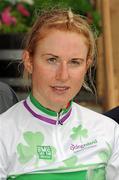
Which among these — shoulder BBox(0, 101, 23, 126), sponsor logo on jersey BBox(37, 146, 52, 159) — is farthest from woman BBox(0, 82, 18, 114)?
sponsor logo on jersey BBox(37, 146, 52, 159)

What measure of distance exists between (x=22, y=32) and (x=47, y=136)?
2.67 metres

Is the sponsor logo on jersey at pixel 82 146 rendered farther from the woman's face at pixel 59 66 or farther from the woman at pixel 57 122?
the woman's face at pixel 59 66

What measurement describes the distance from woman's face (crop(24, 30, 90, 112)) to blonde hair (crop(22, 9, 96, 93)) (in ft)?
0.07

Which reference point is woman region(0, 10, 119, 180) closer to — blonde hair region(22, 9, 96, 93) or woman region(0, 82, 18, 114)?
blonde hair region(22, 9, 96, 93)

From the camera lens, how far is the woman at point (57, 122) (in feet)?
5.68

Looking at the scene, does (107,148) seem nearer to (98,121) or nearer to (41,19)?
(98,121)

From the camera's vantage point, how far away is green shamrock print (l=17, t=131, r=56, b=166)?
173 cm

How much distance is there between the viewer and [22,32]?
14.4ft

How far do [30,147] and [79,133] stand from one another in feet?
0.52

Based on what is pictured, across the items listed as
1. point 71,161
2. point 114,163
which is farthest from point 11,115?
point 114,163

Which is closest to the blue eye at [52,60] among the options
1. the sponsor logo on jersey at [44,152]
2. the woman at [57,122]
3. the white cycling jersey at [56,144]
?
the woman at [57,122]

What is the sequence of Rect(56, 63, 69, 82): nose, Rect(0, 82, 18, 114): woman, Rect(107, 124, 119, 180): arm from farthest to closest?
Rect(0, 82, 18, 114): woman → Rect(107, 124, 119, 180): arm → Rect(56, 63, 69, 82): nose

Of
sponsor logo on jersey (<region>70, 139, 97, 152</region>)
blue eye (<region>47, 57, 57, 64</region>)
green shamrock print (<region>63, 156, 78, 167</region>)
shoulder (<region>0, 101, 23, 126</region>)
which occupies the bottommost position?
green shamrock print (<region>63, 156, 78, 167</region>)

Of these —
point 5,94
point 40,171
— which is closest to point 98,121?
point 40,171
